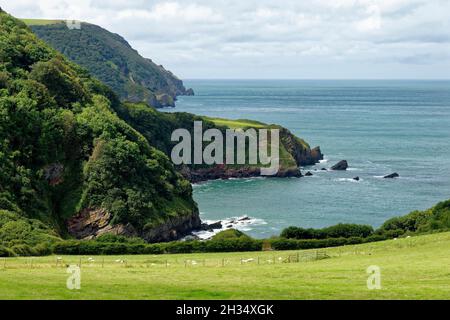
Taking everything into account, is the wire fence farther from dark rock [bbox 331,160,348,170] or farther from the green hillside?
dark rock [bbox 331,160,348,170]

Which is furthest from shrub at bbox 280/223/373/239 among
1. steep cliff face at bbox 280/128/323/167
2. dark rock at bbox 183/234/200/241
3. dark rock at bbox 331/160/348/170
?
steep cliff face at bbox 280/128/323/167

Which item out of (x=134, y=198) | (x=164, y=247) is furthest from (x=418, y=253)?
(x=134, y=198)

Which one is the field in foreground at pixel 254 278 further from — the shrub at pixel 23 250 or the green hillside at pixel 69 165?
the green hillside at pixel 69 165

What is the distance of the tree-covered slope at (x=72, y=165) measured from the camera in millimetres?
101875

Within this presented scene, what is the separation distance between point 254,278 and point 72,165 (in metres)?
75.0

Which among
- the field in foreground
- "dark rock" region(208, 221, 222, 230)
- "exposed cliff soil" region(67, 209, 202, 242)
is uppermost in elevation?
the field in foreground

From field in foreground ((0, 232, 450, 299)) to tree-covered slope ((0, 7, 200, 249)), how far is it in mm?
44433

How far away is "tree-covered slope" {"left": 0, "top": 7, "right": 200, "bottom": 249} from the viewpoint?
101875 millimetres

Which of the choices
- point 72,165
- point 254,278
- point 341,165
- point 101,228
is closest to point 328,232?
point 101,228

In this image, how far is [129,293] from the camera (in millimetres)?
34906

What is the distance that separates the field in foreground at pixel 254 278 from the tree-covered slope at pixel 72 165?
44.4 meters

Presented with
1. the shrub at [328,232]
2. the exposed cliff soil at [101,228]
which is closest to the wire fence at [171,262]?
the shrub at [328,232]
